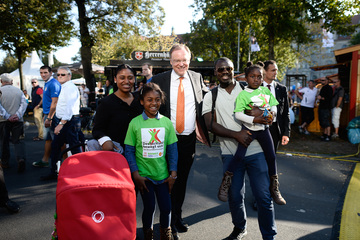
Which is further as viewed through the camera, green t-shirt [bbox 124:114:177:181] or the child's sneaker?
the child's sneaker

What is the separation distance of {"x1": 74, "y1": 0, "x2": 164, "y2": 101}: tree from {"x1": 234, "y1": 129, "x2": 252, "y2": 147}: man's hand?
14681 mm

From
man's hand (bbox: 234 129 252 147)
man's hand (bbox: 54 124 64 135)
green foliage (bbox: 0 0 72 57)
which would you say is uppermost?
green foliage (bbox: 0 0 72 57)

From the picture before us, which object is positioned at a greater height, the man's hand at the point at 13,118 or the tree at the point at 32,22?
the tree at the point at 32,22

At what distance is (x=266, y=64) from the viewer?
13.3 feet

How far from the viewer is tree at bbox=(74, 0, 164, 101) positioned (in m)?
16.1

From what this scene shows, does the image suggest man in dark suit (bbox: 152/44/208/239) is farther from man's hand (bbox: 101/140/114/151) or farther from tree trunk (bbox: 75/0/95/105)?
tree trunk (bbox: 75/0/95/105)

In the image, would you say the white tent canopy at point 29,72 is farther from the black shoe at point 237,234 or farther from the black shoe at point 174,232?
the black shoe at point 237,234

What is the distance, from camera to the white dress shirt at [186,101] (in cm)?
329

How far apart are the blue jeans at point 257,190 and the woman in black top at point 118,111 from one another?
1173 mm

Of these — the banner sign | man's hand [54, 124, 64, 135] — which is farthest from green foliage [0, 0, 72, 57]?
man's hand [54, 124, 64, 135]

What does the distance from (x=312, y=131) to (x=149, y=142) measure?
10.3m

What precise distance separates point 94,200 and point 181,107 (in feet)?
5.26

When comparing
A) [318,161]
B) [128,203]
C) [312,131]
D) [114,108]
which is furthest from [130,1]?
[128,203]

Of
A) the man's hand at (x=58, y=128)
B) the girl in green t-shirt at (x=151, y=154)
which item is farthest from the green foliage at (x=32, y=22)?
the girl in green t-shirt at (x=151, y=154)
